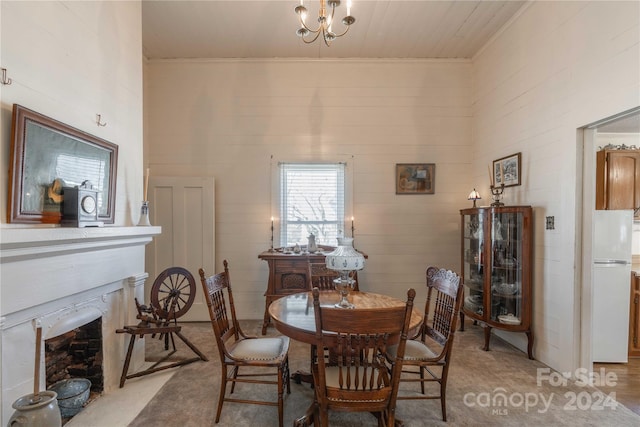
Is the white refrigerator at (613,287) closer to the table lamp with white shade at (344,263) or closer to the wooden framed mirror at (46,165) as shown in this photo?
the table lamp with white shade at (344,263)

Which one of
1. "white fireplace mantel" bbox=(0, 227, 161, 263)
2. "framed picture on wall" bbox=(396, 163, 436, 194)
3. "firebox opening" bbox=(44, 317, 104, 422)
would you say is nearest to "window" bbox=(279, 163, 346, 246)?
"framed picture on wall" bbox=(396, 163, 436, 194)

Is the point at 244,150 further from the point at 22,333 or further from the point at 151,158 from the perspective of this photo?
the point at 22,333

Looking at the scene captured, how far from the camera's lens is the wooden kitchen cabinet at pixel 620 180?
3.42 metres

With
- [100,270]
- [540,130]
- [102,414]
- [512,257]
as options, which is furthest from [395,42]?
[102,414]

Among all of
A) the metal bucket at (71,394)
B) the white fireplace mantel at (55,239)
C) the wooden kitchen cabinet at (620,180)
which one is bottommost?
the metal bucket at (71,394)

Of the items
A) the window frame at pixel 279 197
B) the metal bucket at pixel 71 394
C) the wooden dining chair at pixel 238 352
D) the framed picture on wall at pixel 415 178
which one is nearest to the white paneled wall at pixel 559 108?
the framed picture on wall at pixel 415 178

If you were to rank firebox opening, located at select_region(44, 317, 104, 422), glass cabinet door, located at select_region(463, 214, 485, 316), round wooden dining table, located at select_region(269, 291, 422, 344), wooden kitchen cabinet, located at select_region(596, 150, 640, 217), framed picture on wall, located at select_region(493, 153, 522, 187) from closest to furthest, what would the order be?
round wooden dining table, located at select_region(269, 291, 422, 344) < firebox opening, located at select_region(44, 317, 104, 422) < framed picture on wall, located at select_region(493, 153, 522, 187) < glass cabinet door, located at select_region(463, 214, 485, 316) < wooden kitchen cabinet, located at select_region(596, 150, 640, 217)

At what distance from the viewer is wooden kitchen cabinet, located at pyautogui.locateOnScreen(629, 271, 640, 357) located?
2.80m

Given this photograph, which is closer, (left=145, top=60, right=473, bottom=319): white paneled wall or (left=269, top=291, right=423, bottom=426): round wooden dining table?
(left=269, top=291, right=423, bottom=426): round wooden dining table

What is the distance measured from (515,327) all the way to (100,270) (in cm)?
369

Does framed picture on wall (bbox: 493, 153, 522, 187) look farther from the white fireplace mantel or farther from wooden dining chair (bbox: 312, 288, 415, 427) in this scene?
the white fireplace mantel

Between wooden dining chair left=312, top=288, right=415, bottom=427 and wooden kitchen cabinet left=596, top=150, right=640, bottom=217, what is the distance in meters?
3.60

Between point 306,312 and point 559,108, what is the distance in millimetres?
2822

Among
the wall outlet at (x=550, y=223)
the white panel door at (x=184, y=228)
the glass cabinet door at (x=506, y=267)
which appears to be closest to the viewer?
the wall outlet at (x=550, y=223)
